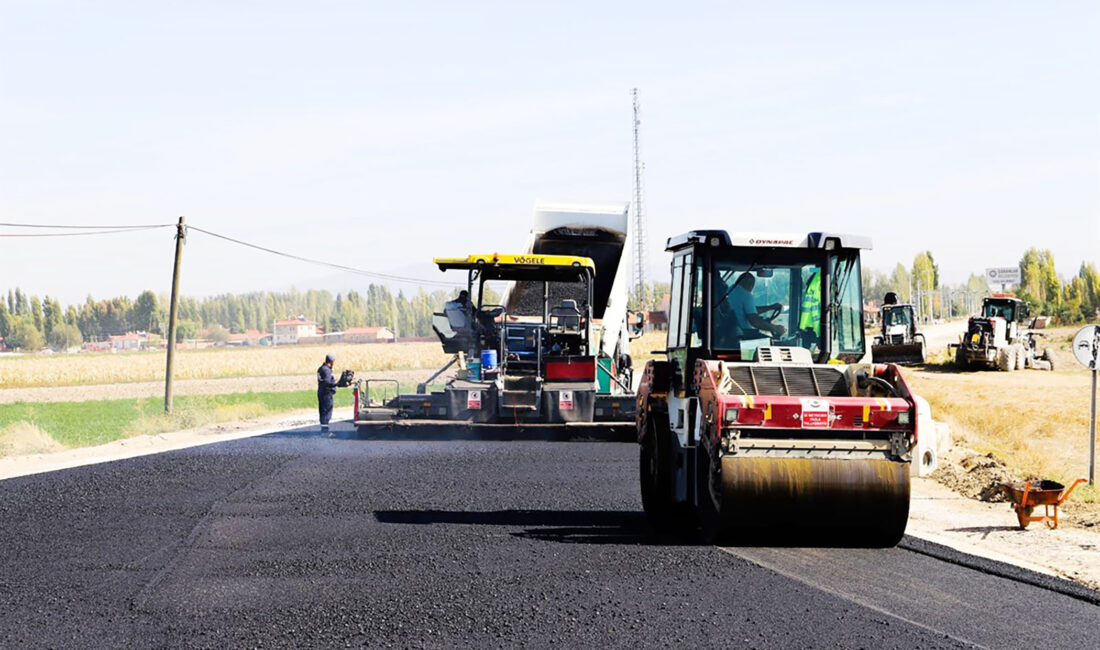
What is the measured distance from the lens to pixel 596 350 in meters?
20.8

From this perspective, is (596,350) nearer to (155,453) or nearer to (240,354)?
(155,453)

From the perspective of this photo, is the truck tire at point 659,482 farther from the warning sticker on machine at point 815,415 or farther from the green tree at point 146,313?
the green tree at point 146,313

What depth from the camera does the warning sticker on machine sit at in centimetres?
963

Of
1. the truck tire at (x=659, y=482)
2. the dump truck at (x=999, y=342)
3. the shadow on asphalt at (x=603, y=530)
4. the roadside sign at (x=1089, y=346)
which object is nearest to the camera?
the shadow on asphalt at (x=603, y=530)

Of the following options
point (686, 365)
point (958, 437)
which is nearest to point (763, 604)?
point (686, 365)

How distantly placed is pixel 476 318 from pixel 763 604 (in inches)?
455

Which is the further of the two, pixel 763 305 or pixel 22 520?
pixel 22 520

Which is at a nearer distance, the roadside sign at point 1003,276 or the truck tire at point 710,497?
the truck tire at point 710,497

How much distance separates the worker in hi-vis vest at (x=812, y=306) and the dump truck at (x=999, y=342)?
36.6m

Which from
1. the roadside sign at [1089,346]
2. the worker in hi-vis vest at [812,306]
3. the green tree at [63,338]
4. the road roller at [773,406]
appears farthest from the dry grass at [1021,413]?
the green tree at [63,338]

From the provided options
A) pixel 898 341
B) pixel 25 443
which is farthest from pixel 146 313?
A: pixel 25 443

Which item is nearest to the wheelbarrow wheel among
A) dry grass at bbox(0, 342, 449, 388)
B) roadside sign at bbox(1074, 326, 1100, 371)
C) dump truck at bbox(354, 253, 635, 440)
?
roadside sign at bbox(1074, 326, 1100, 371)

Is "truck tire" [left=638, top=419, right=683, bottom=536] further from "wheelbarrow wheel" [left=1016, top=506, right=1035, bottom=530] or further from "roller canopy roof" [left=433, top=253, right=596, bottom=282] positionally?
"roller canopy roof" [left=433, top=253, right=596, bottom=282]

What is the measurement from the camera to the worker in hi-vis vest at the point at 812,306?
11125 mm
